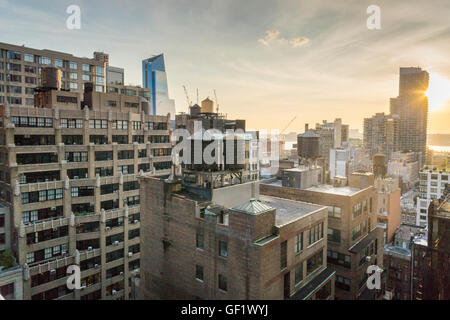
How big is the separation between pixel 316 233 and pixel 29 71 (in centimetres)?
7114

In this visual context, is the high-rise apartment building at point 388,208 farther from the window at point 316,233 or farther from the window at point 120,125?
the window at point 120,125

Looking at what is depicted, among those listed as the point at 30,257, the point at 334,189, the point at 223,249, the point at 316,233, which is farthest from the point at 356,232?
the point at 30,257

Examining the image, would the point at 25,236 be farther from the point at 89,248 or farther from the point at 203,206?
the point at 203,206

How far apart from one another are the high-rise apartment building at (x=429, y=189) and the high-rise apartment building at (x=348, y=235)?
87.1 meters

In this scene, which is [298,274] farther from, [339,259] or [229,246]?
[339,259]

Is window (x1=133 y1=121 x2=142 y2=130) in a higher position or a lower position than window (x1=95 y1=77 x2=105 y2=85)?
lower

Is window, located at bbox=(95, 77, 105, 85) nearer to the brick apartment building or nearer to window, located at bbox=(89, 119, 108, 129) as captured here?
window, located at bbox=(89, 119, 108, 129)

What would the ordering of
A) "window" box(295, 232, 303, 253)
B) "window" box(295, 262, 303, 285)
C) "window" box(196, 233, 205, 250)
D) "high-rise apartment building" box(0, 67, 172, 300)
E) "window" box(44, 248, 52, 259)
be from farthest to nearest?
"window" box(44, 248, 52, 259) → "high-rise apartment building" box(0, 67, 172, 300) → "window" box(295, 262, 303, 285) → "window" box(295, 232, 303, 253) → "window" box(196, 233, 205, 250)

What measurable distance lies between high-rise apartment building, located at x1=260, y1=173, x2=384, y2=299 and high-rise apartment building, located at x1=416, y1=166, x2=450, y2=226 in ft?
286

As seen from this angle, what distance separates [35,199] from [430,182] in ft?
441

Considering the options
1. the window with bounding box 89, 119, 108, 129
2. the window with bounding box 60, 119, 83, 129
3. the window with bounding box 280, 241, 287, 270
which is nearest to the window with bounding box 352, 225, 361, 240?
the window with bounding box 280, 241, 287, 270

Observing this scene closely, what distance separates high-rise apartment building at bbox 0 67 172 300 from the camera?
43.2 m

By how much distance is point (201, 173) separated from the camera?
3048 cm

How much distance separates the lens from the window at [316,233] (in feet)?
99.9
